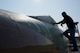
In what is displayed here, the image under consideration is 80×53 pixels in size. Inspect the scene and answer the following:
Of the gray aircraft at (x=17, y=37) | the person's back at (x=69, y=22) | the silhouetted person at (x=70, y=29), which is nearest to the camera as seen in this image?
the gray aircraft at (x=17, y=37)

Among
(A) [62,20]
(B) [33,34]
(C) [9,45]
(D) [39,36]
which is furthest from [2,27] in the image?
(A) [62,20]

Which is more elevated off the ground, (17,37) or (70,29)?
(70,29)

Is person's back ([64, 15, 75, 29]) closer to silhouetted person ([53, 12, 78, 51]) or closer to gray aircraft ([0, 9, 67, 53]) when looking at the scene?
silhouetted person ([53, 12, 78, 51])

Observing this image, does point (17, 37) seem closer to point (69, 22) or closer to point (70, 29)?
point (70, 29)

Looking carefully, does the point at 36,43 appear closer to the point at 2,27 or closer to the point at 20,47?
the point at 20,47

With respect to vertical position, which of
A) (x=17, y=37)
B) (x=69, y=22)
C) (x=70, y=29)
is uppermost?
(x=69, y=22)

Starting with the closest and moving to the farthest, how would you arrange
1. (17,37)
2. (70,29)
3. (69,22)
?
(17,37) < (70,29) < (69,22)

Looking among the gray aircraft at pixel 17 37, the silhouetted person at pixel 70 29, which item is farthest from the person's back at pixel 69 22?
the gray aircraft at pixel 17 37

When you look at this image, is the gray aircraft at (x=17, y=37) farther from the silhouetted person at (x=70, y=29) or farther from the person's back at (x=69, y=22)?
the person's back at (x=69, y=22)

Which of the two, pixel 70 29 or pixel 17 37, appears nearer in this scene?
pixel 17 37

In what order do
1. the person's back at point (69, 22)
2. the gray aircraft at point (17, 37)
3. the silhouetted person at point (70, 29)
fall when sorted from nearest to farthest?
1. the gray aircraft at point (17, 37)
2. the silhouetted person at point (70, 29)
3. the person's back at point (69, 22)

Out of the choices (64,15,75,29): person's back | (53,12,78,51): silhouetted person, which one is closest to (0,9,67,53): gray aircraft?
(53,12,78,51): silhouetted person

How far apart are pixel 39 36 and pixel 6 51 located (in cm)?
172

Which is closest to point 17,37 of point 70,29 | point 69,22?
point 70,29
